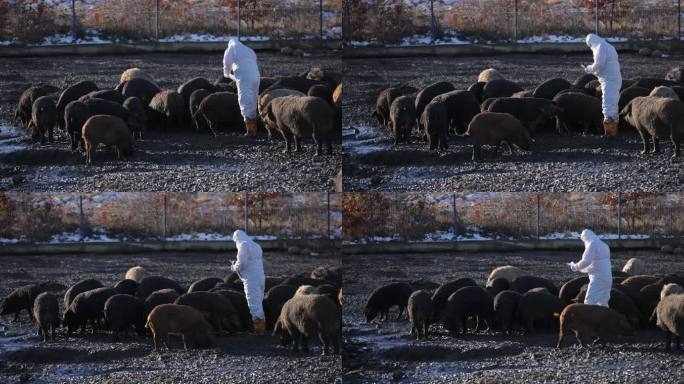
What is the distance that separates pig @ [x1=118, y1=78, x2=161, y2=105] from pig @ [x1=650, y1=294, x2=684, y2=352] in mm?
6735

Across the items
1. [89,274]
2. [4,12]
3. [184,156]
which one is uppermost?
[4,12]

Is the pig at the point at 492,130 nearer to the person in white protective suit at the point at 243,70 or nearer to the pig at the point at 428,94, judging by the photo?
the pig at the point at 428,94

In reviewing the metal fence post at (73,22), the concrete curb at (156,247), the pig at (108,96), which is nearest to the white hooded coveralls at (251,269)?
the pig at (108,96)

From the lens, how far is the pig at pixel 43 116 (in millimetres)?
15680

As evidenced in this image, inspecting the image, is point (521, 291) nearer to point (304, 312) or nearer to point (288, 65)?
point (304, 312)

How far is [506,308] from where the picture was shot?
14203 millimetres

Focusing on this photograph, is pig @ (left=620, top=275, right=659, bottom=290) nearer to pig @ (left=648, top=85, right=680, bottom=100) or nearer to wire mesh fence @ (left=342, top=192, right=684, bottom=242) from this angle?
wire mesh fence @ (left=342, top=192, right=684, bottom=242)

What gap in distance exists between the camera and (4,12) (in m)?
21.4

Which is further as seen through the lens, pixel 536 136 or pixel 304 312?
pixel 536 136

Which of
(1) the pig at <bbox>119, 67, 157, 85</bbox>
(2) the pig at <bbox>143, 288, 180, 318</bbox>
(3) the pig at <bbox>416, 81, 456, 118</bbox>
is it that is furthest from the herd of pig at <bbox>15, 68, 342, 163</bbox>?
(2) the pig at <bbox>143, 288, 180, 318</bbox>

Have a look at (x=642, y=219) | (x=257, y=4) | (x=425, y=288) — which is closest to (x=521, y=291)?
(x=425, y=288)

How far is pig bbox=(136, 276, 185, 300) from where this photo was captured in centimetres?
1554

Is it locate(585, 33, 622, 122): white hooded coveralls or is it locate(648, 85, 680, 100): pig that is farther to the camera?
locate(648, 85, 680, 100): pig

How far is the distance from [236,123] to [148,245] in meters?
3.09
